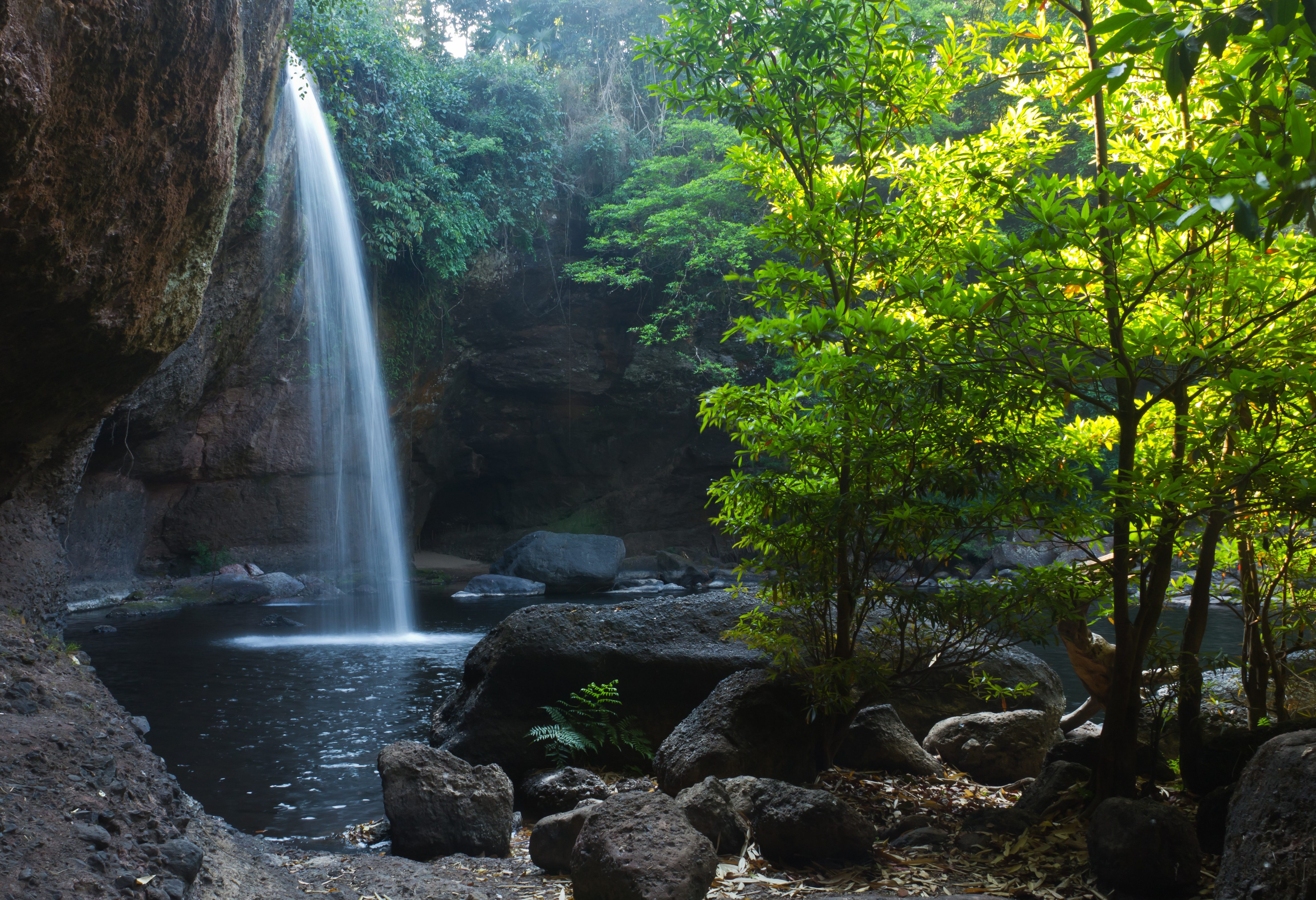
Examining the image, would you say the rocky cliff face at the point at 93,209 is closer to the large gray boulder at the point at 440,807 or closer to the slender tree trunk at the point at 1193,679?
the large gray boulder at the point at 440,807

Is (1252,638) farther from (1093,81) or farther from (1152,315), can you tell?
(1093,81)

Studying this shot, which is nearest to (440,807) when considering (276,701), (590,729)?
(590,729)

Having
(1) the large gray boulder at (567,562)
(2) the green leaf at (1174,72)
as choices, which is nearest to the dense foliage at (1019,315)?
(2) the green leaf at (1174,72)

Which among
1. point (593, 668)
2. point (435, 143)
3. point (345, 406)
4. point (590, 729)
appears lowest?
point (590, 729)

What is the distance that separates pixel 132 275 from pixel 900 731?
5263mm

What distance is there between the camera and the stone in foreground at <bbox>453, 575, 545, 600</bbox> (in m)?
18.5

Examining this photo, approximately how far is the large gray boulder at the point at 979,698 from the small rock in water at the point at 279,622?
33.0 feet

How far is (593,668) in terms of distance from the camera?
19.7ft

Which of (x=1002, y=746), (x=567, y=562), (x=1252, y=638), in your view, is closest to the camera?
(x=1252, y=638)

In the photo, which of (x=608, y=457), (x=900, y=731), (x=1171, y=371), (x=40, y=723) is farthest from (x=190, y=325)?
(x=608, y=457)

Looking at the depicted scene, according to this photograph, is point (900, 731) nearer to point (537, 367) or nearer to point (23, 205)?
point (23, 205)

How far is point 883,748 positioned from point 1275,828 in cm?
280

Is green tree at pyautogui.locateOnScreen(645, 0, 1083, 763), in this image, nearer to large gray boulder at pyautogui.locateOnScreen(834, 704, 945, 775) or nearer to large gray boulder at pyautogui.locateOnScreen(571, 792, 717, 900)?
large gray boulder at pyautogui.locateOnScreen(834, 704, 945, 775)

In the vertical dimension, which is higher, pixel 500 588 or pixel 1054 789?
pixel 1054 789
